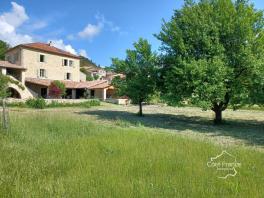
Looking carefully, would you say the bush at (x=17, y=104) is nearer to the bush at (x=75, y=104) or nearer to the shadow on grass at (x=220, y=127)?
the bush at (x=75, y=104)

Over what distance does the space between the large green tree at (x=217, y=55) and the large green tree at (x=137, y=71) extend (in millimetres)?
5754

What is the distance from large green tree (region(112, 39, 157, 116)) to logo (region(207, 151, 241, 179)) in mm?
19069

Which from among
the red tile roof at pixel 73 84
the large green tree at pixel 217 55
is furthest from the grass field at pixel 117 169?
the red tile roof at pixel 73 84

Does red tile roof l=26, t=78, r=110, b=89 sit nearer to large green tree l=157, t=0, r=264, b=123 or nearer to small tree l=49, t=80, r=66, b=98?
small tree l=49, t=80, r=66, b=98

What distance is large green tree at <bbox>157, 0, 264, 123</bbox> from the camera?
2150 centimetres

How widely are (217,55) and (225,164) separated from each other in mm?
14617

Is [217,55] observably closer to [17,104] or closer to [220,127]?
[220,127]

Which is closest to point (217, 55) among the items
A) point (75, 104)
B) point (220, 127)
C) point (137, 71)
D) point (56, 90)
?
point (220, 127)

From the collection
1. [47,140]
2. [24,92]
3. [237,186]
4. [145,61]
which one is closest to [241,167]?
[237,186]

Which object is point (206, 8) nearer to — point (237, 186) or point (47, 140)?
point (47, 140)

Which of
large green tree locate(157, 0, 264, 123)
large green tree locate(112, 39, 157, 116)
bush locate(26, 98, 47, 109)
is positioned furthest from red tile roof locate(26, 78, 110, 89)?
large green tree locate(157, 0, 264, 123)

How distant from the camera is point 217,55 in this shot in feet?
73.9

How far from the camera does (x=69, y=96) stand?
6103cm

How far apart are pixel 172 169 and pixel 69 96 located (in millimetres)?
53902
